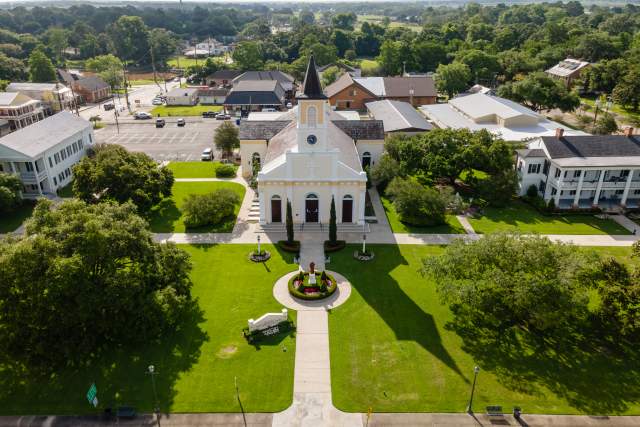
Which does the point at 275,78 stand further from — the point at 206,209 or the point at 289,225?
the point at 289,225

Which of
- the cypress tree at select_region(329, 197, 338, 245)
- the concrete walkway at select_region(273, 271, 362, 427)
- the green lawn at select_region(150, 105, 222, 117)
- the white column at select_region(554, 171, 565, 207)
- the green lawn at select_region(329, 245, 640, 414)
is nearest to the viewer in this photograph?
the concrete walkway at select_region(273, 271, 362, 427)

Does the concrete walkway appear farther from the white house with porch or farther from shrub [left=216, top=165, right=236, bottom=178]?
the white house with porch

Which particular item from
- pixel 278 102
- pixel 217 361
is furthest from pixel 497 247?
pixel 278 102

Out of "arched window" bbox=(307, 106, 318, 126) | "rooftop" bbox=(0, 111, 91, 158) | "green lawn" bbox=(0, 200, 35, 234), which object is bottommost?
"green lawn" bbox=(0, 200, 35, 234)

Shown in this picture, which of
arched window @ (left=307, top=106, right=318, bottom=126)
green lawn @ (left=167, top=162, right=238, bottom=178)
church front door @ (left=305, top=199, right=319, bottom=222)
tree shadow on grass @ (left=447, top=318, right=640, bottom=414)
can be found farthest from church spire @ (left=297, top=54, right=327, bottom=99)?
green lawn @ (left=167, top=162, right=238, bottom=178)

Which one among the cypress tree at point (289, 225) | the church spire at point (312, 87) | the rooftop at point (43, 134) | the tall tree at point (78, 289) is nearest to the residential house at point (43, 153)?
the rooftop at point (43, 134)

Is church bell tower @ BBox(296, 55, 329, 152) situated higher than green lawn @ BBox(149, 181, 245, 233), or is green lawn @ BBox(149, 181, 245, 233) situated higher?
church bell tower @ BBox(296, 55, 329, 152)

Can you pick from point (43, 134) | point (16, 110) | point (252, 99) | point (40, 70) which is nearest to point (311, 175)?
point (43, 134)
